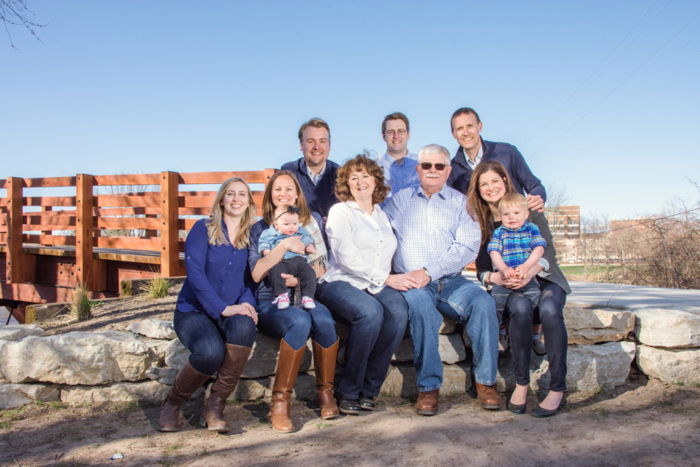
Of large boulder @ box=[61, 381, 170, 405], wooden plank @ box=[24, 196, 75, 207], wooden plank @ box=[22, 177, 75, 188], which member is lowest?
large boulder @ box=[61, 381, 170, 405]

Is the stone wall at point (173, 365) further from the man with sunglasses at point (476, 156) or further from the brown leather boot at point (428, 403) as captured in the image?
the man with sunglasses at point (476, 156)

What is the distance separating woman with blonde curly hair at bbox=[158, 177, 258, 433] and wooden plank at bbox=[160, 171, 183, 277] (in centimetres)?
466

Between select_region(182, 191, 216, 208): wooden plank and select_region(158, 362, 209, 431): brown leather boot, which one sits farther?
select_region(182, 191, 216, 208): wooden plank

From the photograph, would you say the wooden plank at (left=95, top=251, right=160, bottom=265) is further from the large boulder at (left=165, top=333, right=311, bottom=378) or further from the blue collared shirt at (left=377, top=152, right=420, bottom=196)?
the large boulder at (left=165, top=333, right=311, bottom=378)

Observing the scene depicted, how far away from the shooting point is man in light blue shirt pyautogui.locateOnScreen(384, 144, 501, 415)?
3359mm

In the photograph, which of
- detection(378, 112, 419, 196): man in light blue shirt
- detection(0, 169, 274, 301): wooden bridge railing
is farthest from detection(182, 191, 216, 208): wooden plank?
detection(378, 112, 419, 196): man in light blue shirt

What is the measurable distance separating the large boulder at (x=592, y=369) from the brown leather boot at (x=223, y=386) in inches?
79.1

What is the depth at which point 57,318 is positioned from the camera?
5906mm

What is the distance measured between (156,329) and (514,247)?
8.52ft

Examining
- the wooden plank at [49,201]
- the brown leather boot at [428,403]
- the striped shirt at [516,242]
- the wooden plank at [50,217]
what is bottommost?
the brown leather boot at [428,403]

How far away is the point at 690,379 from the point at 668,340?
0.31 m

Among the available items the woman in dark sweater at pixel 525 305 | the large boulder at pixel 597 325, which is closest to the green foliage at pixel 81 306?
the woman in dark sweater at pixel 525 305

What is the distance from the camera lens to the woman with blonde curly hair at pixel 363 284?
3.32 m

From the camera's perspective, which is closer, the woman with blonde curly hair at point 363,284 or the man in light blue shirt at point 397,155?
the woman with blonde curly hair at point 363,284
